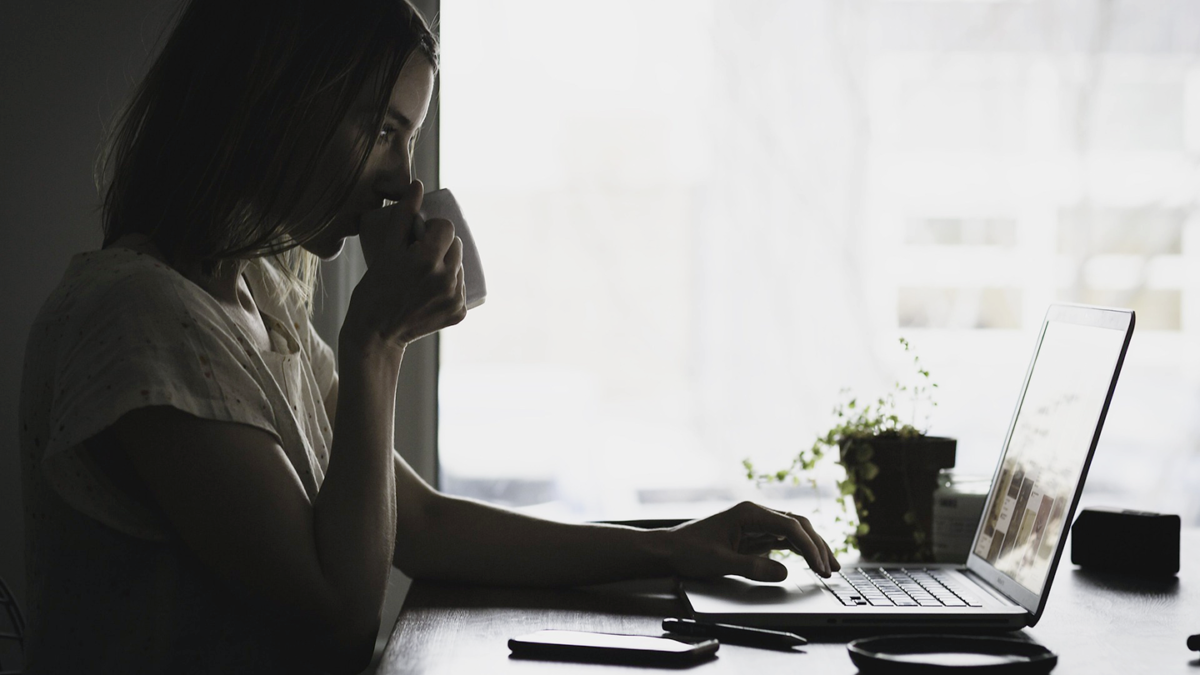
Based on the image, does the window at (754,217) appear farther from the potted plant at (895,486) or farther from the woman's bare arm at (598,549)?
the woman's bare arm at (598,549)

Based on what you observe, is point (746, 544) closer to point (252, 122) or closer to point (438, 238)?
point (438, 238)

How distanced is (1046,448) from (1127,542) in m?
0.27

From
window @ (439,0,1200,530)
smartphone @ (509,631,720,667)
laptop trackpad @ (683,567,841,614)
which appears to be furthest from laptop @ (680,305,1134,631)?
window @ (439,0,1200,530)

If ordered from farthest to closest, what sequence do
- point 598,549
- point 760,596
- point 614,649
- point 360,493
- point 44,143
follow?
point 44,143, point 598,549, point 760,596, point 360,493, point 614,649

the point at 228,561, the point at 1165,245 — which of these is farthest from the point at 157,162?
the point at 1165,245

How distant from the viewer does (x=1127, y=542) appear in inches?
48.1

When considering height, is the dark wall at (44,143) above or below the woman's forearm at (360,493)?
above

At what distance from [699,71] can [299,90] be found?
37.9 inches

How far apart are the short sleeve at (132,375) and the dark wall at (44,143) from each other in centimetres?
68

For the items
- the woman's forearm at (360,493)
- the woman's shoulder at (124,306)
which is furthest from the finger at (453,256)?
the woman's shoulder at (124,306)

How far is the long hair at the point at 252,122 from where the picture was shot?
39.0 inches

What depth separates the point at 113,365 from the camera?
85 centimetres

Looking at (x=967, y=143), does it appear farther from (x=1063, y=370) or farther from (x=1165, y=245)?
(x=1063, y=370)

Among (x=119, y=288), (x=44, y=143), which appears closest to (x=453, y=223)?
(x=119, y=288)
